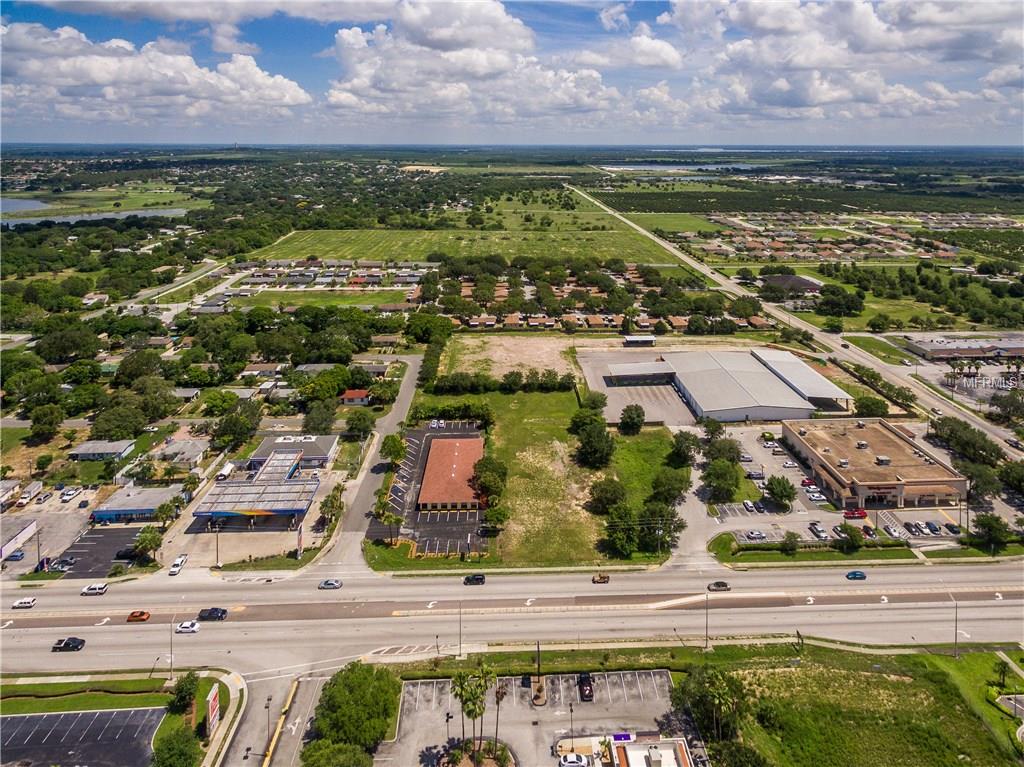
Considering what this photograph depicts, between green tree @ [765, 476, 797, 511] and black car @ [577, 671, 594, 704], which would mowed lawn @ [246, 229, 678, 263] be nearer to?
green tree @ [765, 476, 797, 511]

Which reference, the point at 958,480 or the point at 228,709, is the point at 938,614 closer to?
the point at 958,480

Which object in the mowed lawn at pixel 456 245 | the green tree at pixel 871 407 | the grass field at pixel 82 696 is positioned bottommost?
the grass field at pixel 82 696

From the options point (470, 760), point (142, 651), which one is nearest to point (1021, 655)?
point (470, 760)

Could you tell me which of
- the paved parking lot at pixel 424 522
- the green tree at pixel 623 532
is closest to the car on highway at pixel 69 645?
the paved parking lot at pixel 424 522

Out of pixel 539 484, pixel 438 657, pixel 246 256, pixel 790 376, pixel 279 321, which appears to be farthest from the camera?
pixel 246 256

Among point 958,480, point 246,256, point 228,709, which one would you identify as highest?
point 246,256

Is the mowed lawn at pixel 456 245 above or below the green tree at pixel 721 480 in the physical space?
above

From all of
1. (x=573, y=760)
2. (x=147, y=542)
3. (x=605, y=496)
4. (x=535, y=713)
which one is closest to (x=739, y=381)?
(x=605, y=496)

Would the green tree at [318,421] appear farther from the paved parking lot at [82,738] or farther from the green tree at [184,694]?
the paved parking lot at [82,738]

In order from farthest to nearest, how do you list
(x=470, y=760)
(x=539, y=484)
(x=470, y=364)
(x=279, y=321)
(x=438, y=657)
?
(x=279, y=321)
(x=470, y=364)
(x=539, y=484)
(x=438, y=657)
(x=470, y=760)
